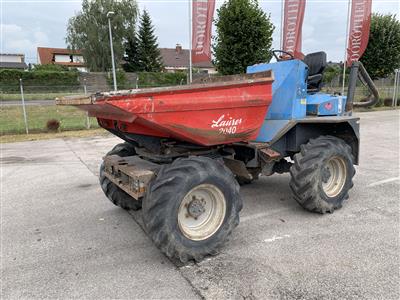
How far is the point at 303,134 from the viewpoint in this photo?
170 inches

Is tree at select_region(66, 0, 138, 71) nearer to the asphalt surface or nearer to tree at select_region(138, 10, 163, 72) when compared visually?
tree at select_region(138, 10, 163, 72)

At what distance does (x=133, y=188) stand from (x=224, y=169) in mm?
885

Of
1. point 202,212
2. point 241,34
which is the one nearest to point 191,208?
point 202,212

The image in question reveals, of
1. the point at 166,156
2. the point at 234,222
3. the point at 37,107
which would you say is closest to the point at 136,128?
the point at 166,156

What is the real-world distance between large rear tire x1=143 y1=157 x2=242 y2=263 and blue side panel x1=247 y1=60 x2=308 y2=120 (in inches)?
53.4

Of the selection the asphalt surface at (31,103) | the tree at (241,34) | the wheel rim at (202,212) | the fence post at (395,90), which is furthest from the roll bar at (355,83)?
the fence post at (395,90)

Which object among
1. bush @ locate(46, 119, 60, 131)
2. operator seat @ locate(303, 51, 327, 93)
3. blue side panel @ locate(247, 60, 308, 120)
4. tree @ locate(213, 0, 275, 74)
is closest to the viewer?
blue side panel @ locate(247, 60, 308, 120)

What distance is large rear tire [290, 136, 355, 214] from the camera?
387 cm

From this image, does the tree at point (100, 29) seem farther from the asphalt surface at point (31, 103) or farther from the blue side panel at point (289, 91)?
the blue side panel at point (289, 91)

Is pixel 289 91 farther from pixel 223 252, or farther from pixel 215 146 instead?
pixel 223 252

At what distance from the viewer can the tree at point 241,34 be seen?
1305cm

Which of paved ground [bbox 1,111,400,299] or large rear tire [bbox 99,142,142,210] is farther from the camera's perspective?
large rear tire [bbox 99,142,142,210]

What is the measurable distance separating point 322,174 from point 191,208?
1.74 m

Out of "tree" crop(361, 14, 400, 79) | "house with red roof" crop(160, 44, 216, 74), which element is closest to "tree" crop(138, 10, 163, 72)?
"house with red roof" crop(160, 44, 216, 74)
